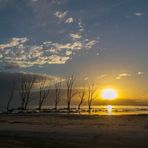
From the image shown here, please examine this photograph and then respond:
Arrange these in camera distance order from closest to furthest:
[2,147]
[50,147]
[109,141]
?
[2,147]
[50,147]
[109,141]

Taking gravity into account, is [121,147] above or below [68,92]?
below

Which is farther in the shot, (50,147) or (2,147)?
(50,147)

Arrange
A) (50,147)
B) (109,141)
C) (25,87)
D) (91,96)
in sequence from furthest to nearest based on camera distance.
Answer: (91,96) → (25,87) → (109,141) → (50,147)

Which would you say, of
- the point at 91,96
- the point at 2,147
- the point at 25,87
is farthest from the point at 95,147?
the point at 91,96

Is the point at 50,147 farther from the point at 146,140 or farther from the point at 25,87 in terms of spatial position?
the point at 25,87

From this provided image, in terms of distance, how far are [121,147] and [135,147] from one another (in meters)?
0.63

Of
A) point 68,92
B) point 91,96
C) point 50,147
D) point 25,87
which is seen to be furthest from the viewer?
point 91,96

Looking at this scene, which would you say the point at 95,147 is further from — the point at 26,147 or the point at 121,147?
the point at 26,147

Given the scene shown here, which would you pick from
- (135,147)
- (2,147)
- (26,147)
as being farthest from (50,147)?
(135,147)

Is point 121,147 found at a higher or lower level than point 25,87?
lower

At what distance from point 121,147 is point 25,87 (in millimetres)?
95513

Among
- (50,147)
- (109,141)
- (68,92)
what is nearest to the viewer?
(50,147)

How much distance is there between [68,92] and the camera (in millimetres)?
118000

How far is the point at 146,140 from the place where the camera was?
19.1 m
